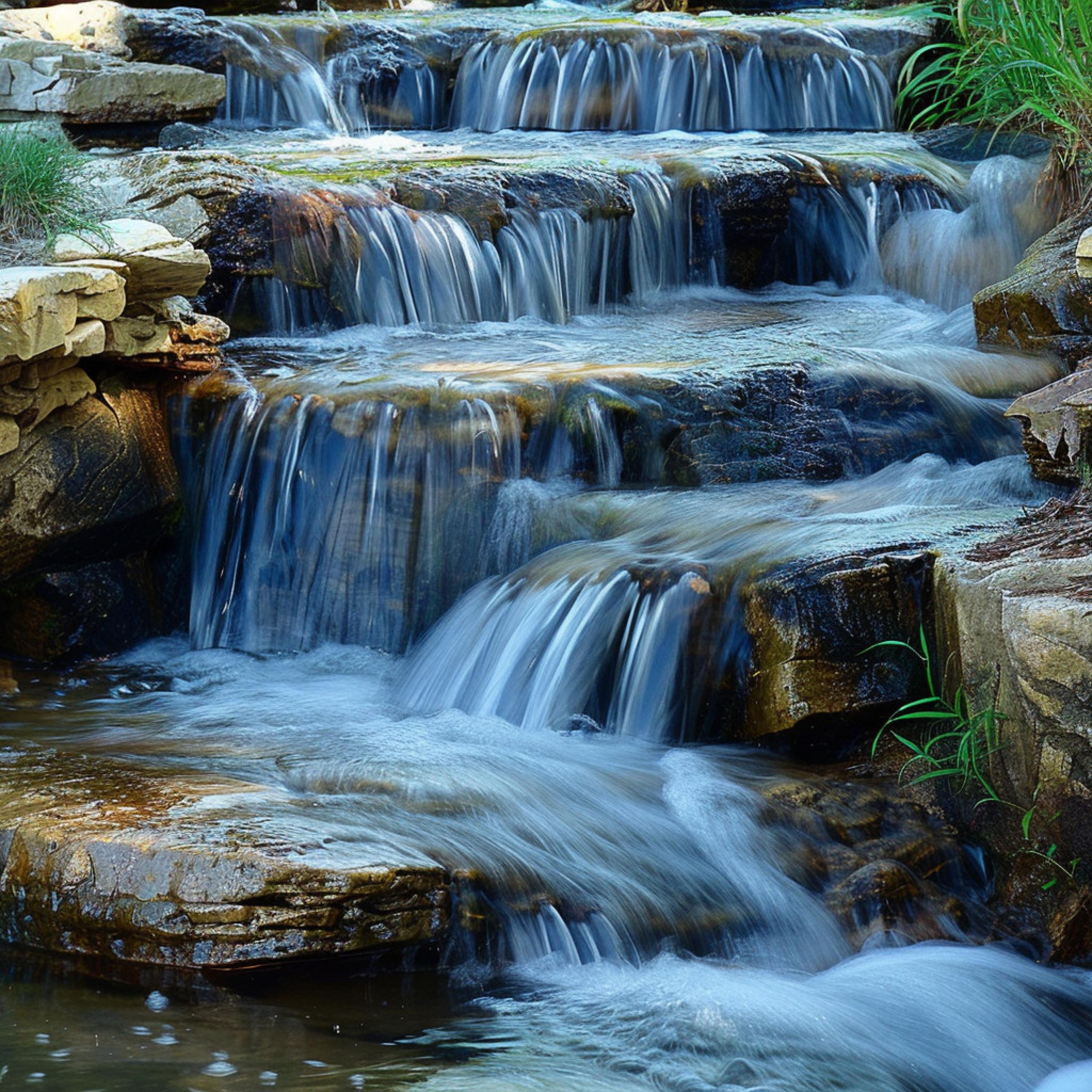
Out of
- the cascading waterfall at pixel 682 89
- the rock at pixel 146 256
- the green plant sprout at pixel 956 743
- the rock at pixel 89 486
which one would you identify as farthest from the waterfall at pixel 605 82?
the green plant sprout at pixel 956 743

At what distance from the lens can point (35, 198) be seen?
5359mm

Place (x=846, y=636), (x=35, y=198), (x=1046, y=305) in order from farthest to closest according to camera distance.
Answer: (x=1046, y=305), (x=35, y=198), (x=846, y=636)

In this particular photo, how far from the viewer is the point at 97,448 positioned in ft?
17.9

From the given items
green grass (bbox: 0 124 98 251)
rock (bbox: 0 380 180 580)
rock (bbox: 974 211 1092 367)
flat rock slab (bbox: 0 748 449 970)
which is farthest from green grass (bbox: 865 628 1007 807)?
green grass (bbox: 0 124 98 251)

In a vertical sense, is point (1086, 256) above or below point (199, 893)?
above

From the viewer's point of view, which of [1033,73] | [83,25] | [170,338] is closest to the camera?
[170,338]

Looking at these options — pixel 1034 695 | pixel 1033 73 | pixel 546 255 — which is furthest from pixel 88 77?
pixel 1034 695

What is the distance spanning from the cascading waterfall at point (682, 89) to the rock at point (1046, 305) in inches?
143

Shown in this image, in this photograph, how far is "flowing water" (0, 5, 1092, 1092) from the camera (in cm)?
317

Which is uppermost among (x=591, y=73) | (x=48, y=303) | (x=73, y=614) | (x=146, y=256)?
(x=591, y=73)

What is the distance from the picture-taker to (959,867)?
3.87 metres

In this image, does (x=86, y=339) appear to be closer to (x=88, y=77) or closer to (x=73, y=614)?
(x=73, y=614)

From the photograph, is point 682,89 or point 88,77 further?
point 682,89

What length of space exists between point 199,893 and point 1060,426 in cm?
282
